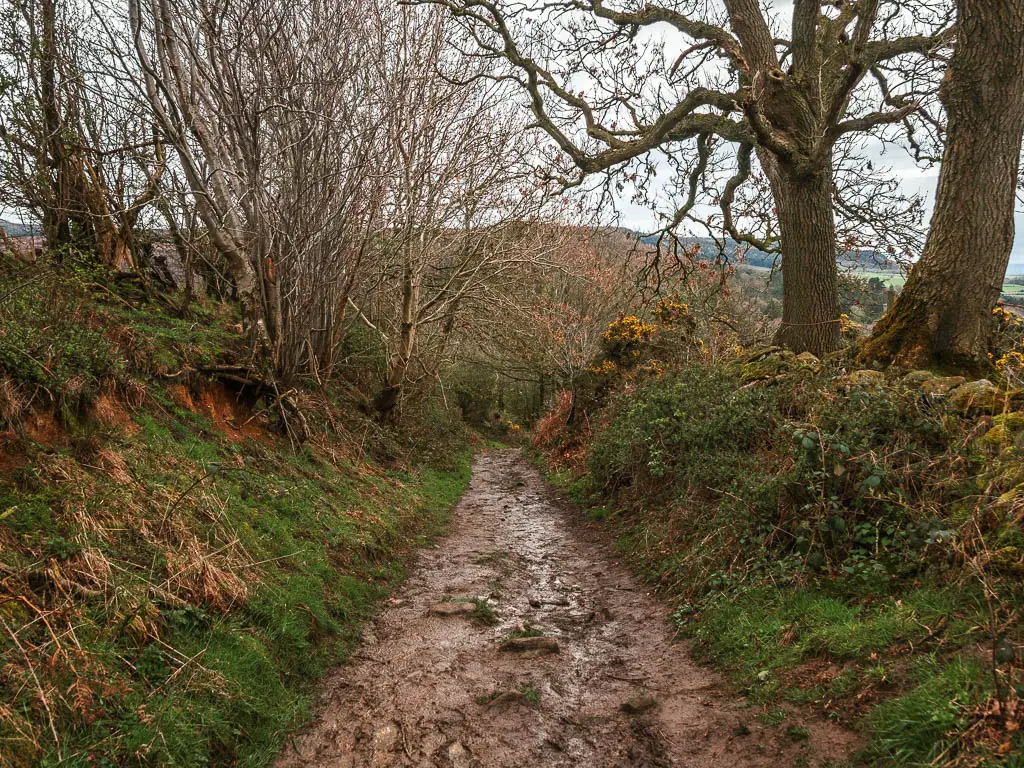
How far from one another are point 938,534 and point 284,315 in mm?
8819

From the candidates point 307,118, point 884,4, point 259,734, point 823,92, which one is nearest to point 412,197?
point 307,118

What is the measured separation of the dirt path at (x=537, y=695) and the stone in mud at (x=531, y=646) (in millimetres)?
29

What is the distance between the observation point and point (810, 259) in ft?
30.9

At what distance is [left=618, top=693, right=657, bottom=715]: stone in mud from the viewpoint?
4447 millimetres

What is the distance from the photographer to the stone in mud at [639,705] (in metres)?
4.45

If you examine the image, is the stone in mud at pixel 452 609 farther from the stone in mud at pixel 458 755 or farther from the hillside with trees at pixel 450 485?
the stone in mud at pixel 458 755

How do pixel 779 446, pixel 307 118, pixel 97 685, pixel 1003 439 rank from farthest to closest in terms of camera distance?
pixel 307 118, pixel 779 446, pixel 1003 439, pixel 97 685

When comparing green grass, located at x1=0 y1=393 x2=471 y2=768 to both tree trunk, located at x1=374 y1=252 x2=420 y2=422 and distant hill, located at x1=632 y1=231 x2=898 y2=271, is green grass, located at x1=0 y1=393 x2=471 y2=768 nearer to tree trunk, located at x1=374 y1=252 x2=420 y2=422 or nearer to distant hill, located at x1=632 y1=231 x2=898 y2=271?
distant hill, located at x1=632 y1=231 x2=898 y2=271

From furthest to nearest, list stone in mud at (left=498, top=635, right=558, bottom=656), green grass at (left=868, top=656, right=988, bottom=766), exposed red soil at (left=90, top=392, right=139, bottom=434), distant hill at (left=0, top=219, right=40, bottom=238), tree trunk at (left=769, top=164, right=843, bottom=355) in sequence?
tree trunk at (left=769, top=164, right=843, bottom=355)
distant hill at (left=0, top=219, right=40, bottom=238)
exposed red soil at (left=90, top=392, right=139, bottom=434)
stone in mud at (left=498, top=635, right=558, bottom=656)
green grass at (left=868, top=656, right=988, bottom=766)

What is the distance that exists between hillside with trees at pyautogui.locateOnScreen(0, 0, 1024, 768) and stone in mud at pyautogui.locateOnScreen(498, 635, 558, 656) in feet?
0.09

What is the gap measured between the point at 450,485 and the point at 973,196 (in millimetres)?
11136

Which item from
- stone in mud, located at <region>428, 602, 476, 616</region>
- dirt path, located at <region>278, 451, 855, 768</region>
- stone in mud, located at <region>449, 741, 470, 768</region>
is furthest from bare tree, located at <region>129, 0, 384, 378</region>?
stone in mud, located at <region>449, 741, 470, 768</region>

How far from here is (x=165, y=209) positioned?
Answer: 10.1 metres

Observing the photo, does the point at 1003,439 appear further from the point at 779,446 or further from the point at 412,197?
the point at 412,197
